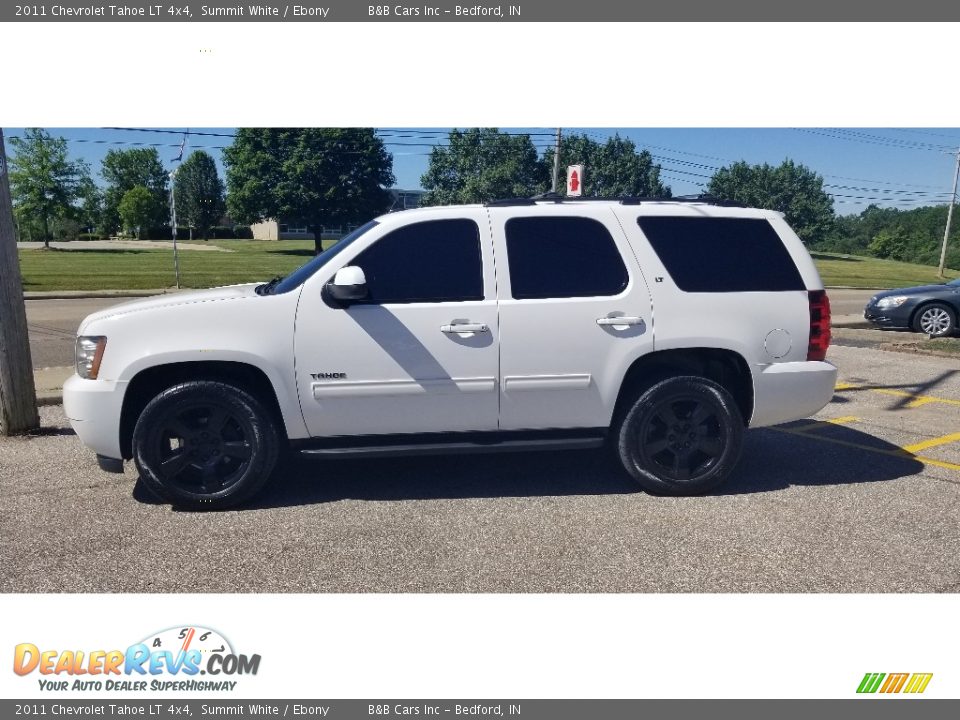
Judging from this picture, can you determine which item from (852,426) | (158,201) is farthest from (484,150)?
(852,426)

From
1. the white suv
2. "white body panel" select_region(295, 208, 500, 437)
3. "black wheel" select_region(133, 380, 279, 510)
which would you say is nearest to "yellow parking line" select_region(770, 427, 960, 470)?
the white suv

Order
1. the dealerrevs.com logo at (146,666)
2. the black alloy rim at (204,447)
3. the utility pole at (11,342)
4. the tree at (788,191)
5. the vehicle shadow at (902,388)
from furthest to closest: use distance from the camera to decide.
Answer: the tree at (788,191)
the vehicle shadow at (902,388)
the utility pole at (11,342)
the black alloy rim at (204,447)
the dealerrevs.com logo at (146,666)

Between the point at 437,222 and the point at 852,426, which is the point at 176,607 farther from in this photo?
the point at 852,426

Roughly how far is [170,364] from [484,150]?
1314 inches

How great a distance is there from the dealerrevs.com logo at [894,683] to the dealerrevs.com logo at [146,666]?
2.58m

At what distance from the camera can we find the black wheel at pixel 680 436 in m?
4.54

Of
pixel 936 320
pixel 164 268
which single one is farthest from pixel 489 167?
pixel 936 320

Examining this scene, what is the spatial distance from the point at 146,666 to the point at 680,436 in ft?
11.3

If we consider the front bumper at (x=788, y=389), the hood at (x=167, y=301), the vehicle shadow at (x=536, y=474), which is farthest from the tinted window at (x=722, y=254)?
the hood at (x=167, y=301)

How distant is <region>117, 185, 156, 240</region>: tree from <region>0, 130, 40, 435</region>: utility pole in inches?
1510

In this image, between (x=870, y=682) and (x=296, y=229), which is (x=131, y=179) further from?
(x=870, y=682)

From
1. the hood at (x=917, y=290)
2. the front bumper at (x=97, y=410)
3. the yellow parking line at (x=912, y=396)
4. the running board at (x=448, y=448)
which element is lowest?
the yellow parking line at (x=912, y=396)

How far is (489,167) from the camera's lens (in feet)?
114

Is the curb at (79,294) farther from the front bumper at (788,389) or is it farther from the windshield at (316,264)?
the front bumper at (788,389)
